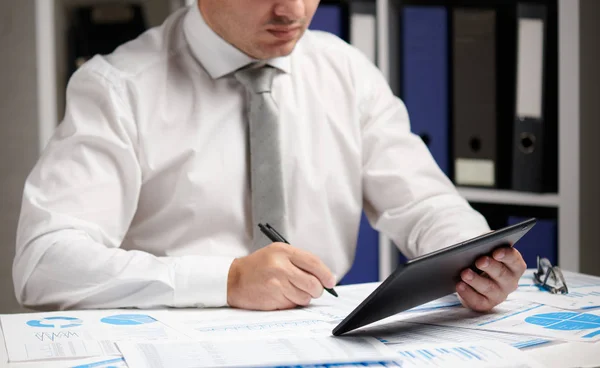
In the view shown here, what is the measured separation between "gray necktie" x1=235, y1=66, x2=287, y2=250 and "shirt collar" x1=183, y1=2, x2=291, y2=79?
5 cm

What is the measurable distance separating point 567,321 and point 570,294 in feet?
0.59

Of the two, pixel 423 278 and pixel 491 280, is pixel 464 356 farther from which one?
pixel 491 280

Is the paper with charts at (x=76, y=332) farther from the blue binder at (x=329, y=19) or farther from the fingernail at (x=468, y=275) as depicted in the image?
the blue binder at (x=329, y=19)

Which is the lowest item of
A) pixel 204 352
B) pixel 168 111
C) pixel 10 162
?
pixel 204 352

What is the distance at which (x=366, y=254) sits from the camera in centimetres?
223

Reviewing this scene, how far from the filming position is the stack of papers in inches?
34.7

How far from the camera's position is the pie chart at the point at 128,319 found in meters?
1.08

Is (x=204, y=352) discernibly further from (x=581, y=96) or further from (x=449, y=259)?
(x=581, y=96)

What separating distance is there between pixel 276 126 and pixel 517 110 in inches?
32.1

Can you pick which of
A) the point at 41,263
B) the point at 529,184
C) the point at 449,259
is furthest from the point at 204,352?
the point at 529,184

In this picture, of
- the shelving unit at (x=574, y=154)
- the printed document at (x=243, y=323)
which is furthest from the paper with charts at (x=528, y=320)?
the shelving unit at (x=574, y=154)

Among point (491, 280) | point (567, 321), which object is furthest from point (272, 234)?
point (567, 321)

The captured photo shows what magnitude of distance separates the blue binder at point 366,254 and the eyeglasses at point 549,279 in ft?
2.98

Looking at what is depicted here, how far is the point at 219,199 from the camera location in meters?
1.51
